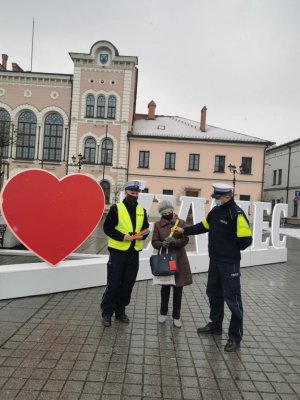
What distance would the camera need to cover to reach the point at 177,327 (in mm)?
5043

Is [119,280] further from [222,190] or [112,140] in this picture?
[112,140]

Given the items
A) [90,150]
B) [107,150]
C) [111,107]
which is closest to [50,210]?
[107,150]

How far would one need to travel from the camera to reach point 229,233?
454cm

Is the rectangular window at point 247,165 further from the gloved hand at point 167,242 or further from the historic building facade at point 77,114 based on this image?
the gloved hand at point 167,242

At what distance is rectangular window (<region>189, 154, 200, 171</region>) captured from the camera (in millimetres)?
36188

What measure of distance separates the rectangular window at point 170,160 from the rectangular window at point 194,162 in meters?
1.73

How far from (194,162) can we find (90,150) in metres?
10.6

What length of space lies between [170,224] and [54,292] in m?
2.81

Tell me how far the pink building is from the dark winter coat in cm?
3030

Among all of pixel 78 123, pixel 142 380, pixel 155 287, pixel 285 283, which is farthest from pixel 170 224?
pixel 78 123

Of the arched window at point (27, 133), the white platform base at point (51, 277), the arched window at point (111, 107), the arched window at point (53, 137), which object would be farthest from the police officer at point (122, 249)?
the arched window at point (27, 133)

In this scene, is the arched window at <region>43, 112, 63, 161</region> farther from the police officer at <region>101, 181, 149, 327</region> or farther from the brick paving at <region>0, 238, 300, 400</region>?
the police officer at <region>101, 181, 149, 327</region>

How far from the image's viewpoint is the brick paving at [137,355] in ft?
11.0

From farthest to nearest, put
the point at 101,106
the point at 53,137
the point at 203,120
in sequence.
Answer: the point at 203,120, the point at 53,137, the point at 101,106
